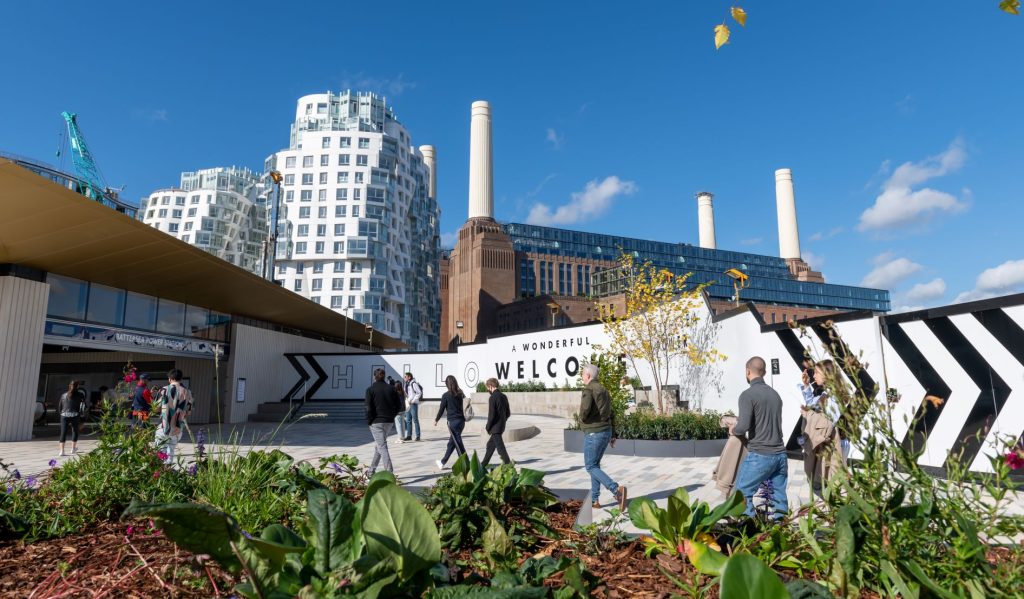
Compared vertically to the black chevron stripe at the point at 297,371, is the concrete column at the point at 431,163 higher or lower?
higher

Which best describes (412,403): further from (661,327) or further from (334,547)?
(334,547)

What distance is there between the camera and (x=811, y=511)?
2412 millimetres

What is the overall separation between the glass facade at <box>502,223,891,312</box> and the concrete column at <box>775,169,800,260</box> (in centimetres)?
437

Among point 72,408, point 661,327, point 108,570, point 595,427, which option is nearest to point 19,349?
point 72,408

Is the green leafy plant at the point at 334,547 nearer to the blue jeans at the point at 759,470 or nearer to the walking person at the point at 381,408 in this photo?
the blue jeans at the point at 759,470

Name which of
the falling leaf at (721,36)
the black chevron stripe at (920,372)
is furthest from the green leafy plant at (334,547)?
the black chevron stripe at (920,372)

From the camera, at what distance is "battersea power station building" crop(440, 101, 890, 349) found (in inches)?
3514

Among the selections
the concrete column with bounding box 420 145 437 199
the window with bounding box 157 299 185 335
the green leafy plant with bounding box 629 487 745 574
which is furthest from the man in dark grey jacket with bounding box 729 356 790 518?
the concrete column with bounding box 420 145 437 199

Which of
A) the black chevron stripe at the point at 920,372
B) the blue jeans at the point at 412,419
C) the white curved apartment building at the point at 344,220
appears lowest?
the blue jeans at the point at 412,419

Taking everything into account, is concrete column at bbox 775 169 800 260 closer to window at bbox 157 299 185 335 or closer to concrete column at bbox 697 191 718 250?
concrete column at bbox 697 191 718 250

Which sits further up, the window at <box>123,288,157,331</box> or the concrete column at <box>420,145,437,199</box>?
the concrete column at <box>420,145,437,199</box>

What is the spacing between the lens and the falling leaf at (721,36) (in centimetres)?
339

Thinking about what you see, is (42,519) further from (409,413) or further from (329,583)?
(409,413)

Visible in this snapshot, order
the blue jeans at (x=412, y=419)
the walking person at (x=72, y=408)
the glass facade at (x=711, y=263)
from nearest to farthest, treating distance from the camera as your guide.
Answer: the walking person at (x=72, y=408), the blue jeans at (x=412, y=419), the glass facade at (x=711, y=263)
